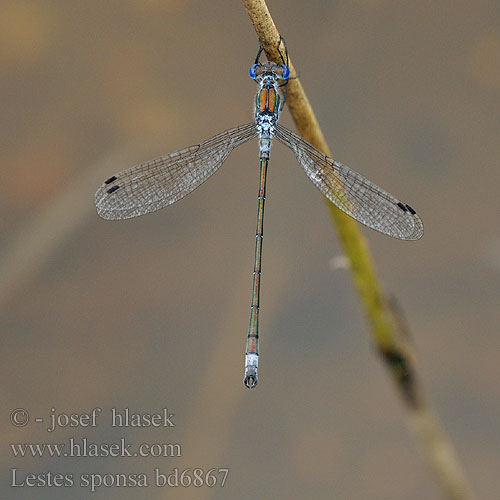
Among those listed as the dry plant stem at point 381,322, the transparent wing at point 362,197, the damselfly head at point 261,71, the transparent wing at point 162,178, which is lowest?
the dry plant stem at point 381,322

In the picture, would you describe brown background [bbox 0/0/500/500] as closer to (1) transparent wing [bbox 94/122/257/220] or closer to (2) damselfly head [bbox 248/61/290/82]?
(1) transparent wing [bbox 94/122/257/220]

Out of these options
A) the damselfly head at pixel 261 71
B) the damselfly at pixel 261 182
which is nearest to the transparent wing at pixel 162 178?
the damselfly at pixel 261 182

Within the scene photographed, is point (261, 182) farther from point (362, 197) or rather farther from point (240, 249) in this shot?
point (240, 249)

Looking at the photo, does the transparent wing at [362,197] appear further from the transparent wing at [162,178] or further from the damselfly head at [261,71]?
the transparent wing at [162,178]

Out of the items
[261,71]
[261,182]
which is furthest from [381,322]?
[261,71]

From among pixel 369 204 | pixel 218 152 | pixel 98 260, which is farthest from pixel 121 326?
pixel 369 204

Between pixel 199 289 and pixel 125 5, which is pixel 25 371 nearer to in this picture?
pixel 199 289
